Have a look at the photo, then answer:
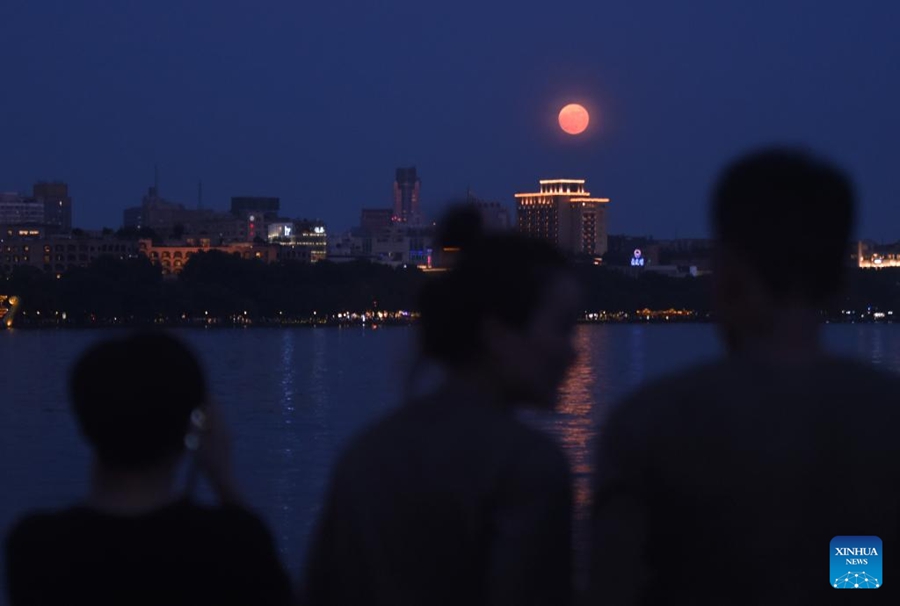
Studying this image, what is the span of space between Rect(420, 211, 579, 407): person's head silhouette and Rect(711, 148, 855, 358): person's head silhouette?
0.25m

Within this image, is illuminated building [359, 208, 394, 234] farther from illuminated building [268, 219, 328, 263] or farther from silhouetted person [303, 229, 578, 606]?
silhouetted person [303, 229, 578, 606]

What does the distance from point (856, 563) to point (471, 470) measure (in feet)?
1.78

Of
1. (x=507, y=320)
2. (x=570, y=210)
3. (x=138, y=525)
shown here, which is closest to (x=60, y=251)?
(x=570, y=210)

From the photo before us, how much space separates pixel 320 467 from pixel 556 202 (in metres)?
121

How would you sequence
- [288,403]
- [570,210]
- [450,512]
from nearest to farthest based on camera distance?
[450,512] → [288,403] → [570,210]

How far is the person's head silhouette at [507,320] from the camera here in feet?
5.98

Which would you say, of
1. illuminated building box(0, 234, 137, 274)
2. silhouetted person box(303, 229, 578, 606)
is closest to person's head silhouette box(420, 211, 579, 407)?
silhouetted person box(303, 229, 578, 606)

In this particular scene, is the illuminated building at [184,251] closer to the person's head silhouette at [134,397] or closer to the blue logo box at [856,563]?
the person's head silhouette at [134,397]

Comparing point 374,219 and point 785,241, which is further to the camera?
point 374,219

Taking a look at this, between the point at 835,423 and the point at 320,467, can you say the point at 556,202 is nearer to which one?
the point at 320,467

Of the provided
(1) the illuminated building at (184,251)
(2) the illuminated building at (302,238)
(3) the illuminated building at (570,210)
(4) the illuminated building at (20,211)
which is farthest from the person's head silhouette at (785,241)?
(4) the illuminated building at (20,211)

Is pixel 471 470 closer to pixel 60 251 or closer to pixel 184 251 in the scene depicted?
pixel 184 251

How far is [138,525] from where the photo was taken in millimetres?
1863

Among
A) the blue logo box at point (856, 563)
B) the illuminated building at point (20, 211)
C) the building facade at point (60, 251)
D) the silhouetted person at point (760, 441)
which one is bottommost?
the blue logo box at point (856, 563)
